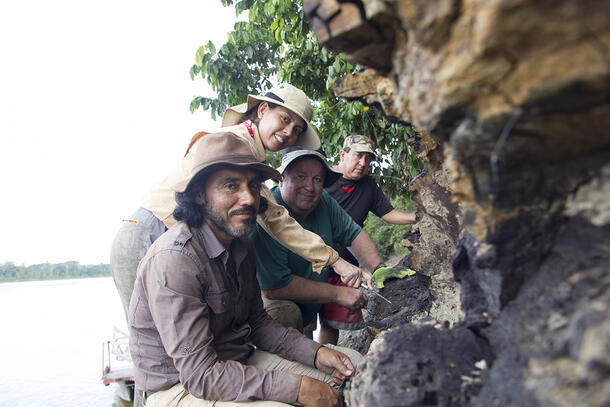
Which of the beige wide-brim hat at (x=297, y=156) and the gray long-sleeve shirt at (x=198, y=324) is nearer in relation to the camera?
the gray long-sleeve shirt at (x=198, y=324)

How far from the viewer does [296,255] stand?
129 inches

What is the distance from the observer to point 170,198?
2.70 metres

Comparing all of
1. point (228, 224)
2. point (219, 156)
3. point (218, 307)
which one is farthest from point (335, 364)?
point (219, 156)

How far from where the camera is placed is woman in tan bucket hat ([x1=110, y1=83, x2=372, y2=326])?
9.10ft

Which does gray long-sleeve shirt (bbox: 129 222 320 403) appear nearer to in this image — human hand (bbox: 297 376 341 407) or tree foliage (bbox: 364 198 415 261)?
human hand (bbox: 297 376 341 407)

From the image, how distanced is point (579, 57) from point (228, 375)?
2.03 metres

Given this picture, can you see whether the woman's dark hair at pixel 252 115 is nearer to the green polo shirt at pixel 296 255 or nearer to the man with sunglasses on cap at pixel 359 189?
the green polo shirt at pixel 296 255

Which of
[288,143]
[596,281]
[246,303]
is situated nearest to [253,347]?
[246,303]

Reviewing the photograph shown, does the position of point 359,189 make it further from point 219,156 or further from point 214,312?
point 214,312

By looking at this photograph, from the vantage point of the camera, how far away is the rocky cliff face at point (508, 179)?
767mm

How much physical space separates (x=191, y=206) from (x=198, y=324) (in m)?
0.74

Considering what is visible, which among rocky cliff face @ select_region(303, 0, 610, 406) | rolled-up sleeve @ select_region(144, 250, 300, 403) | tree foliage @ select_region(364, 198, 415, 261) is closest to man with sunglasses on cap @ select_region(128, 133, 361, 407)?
rolled-up sleeve @ select_region(144, 250, 300, 403)

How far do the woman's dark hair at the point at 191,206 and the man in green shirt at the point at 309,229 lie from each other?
31.0 inches

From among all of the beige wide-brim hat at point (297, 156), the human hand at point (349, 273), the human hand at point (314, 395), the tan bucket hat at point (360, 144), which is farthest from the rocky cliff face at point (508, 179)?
the tan bucket hat at point (360, 144)
